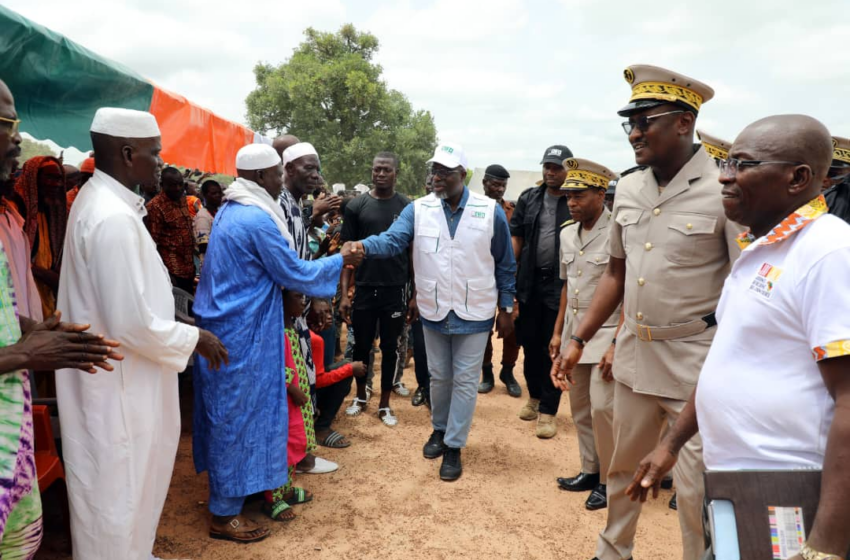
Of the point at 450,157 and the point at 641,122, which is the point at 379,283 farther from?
the point at 641,122

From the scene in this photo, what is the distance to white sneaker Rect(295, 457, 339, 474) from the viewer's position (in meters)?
4.18

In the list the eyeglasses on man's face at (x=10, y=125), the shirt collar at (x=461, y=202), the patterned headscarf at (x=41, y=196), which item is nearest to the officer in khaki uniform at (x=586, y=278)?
the shirt collar at (x=461, y=202)

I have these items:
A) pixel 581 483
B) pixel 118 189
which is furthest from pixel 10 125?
pixel 581 483

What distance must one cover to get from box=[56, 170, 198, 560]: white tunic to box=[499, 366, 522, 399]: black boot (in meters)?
4.32

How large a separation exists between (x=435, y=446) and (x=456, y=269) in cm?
149

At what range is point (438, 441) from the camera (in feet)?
15.1

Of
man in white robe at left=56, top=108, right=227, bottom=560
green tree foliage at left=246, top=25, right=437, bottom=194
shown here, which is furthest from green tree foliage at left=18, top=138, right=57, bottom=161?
green tree foliage at left=246, top=25, right=437, bottom=194

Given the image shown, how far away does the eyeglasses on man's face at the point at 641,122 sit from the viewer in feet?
8.14

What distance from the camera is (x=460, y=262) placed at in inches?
162

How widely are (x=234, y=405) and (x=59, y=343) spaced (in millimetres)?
1430

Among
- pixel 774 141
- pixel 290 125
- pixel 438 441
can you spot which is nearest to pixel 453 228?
pixel 438 441

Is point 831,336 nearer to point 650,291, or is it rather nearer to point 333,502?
point 650,291

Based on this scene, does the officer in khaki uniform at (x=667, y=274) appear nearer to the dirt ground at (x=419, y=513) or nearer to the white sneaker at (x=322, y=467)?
the dirt ground at (x=419, y=513)

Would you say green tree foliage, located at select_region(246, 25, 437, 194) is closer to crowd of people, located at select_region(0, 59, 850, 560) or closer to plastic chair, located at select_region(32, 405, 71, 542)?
crowd of people, located at select_region(0, 59, 850, 560)
